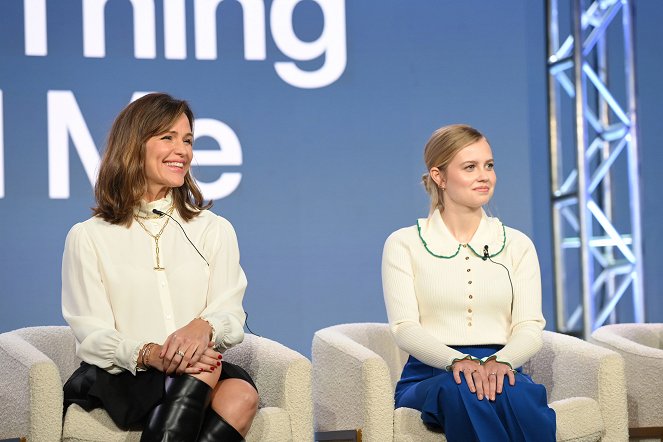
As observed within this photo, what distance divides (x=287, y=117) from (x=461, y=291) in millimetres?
2393

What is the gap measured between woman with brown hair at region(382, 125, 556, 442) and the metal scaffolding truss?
204cm

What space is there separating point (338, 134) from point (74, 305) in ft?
8.84

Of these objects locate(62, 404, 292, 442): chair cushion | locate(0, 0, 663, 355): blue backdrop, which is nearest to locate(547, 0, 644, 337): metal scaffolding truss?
locate(0, 0, 663, 355): blue backdrop

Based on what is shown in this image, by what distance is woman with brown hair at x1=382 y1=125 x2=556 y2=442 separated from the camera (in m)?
3.43

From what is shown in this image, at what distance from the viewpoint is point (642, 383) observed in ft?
12.4

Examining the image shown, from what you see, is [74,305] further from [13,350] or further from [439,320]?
[439,320]

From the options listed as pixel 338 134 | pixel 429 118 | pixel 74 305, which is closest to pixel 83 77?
pixel 338 134

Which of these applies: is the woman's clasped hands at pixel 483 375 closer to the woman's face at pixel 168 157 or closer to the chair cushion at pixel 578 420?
the chair cushion at pixel 578 420

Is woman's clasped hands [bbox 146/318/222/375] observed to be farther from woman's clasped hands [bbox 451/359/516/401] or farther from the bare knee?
woman's clasped hands [bbox 451/359/516/401]

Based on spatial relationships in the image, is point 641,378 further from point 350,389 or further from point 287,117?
point 287,117

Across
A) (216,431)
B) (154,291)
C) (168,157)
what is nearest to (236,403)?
(216,431)

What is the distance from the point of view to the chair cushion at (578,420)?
3.32 meters

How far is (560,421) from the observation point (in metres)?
3.32

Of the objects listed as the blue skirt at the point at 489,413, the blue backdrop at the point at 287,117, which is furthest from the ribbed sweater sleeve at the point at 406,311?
the blue backdrop at the point at 287,117
